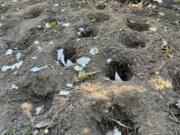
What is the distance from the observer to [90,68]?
103 inches

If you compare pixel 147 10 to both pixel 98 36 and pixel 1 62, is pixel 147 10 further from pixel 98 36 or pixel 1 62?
pixel 1 62

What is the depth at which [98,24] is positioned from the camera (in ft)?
10.1

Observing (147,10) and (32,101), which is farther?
(147,10)

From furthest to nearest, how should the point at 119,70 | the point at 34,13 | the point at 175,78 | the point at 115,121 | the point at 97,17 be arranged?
the point at 34,13 < the point at 97,17 < the point at 119,70 < the point at 175,78 < the point at 115,121

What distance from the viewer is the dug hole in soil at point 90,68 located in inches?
90.0

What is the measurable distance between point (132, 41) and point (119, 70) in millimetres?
304

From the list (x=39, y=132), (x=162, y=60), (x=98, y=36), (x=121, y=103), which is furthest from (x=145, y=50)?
(x=39, y=132)

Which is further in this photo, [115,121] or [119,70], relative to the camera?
[119,70]

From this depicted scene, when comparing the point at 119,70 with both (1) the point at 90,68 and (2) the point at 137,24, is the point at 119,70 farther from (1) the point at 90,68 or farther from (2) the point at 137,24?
(2) the point at 137,24

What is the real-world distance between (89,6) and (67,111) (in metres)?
1.29

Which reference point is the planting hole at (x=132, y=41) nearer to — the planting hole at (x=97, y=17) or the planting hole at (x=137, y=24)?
the planting hole at (x=137, y=24)

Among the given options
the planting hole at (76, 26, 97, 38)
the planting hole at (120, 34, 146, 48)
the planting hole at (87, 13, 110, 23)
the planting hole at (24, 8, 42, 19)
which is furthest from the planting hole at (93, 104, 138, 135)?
the planting hole at (24, 8, 42, 19)

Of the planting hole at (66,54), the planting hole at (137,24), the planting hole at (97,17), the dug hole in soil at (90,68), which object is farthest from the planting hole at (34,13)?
the planting hole at (137,24)

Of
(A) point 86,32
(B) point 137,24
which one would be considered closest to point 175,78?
(B) point 137,24
